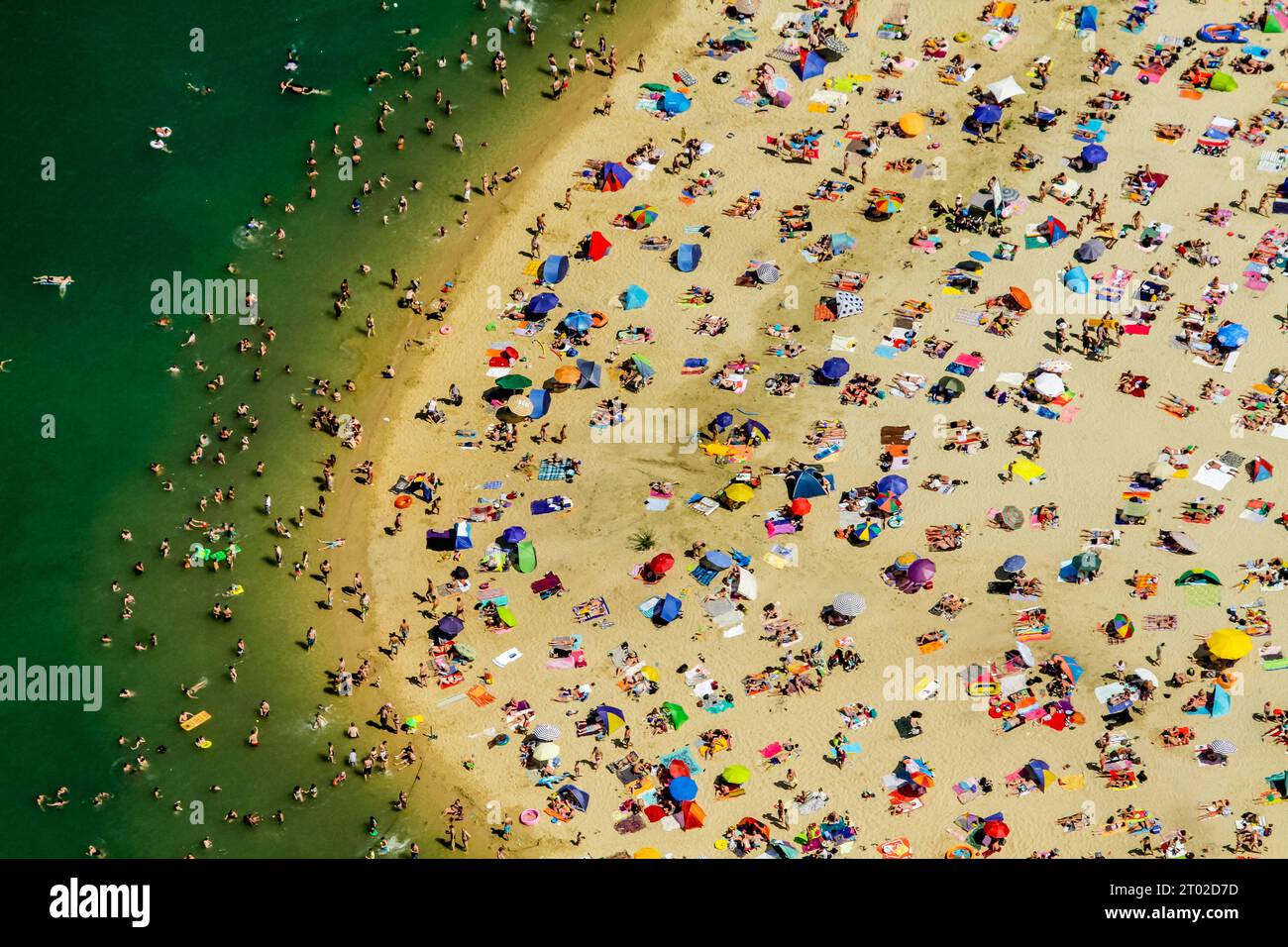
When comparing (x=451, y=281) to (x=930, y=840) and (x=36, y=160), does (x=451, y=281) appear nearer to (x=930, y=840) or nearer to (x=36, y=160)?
(x=36, y=160)

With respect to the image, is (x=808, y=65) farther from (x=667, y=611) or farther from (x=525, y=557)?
(x=667, y=611)

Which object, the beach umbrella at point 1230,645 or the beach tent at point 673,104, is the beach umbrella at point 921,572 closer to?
the beach umbrella at point 1230,645

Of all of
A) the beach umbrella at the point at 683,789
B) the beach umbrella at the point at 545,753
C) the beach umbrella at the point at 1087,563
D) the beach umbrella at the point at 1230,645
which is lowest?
the beach umbrella at the point at 683,789

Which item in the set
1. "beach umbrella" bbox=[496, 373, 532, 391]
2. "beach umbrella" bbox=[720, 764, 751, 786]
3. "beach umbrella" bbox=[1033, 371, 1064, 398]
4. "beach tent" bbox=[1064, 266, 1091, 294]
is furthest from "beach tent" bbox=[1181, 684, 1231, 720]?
"beach umbrella" bbox=[496, 373, 532, 391]

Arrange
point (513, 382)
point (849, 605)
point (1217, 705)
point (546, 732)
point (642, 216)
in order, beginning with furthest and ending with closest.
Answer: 1. point (642, 216)
2. point (513, 382)
3. point (849, 605)
4. point (1217, 705)
5. point (546, 732)

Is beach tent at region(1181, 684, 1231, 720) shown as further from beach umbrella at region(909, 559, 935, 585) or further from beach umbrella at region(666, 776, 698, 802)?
beach umbrella at region(666, 776, 698, 802)

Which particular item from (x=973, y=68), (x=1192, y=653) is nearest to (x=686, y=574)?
(x=1192, y=653)

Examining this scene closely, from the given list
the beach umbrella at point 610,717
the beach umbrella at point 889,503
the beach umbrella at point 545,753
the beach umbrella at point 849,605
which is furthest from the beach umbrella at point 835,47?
the beach umbrella at point 545,753

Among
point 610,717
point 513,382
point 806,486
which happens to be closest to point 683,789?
point 610,717
